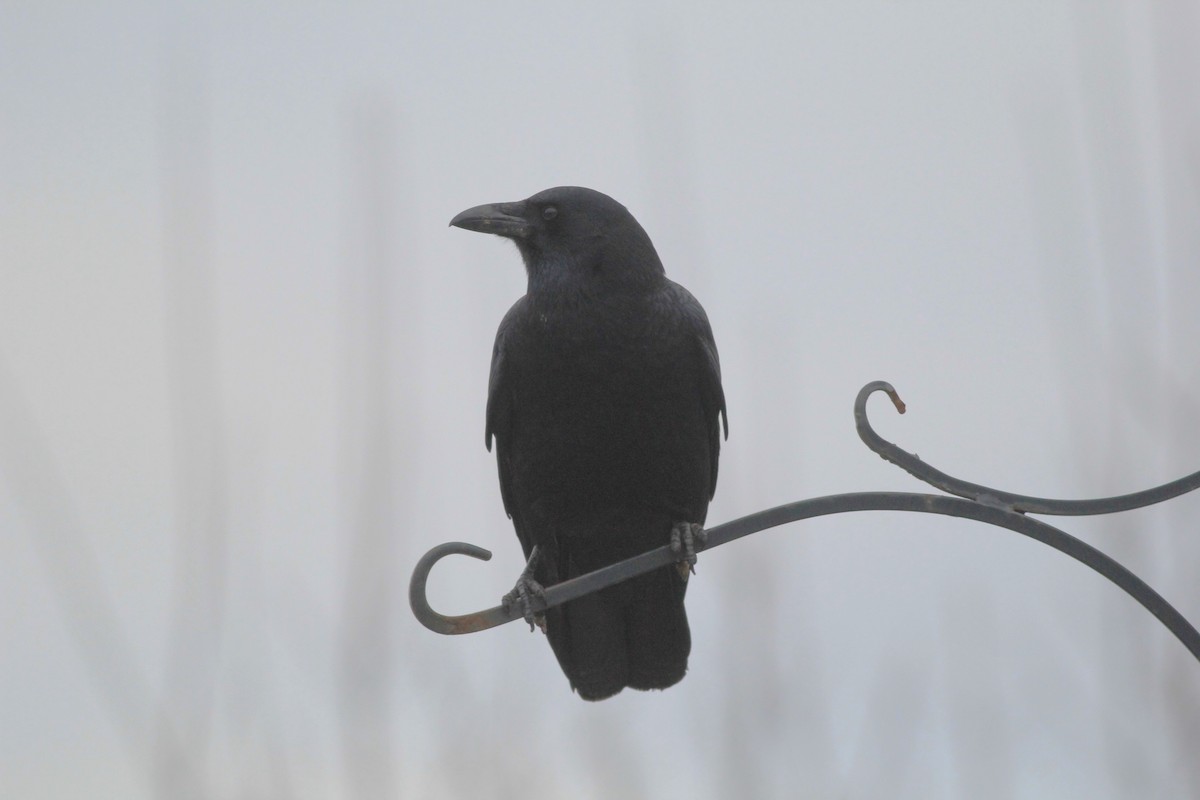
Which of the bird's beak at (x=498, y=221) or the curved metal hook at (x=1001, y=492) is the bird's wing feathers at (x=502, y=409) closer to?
the bird's beak at (x=498, y=221)

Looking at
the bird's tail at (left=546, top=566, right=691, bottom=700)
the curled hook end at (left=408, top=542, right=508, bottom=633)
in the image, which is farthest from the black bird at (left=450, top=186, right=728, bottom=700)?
the curled hook end at (left=408, top=542, right=508, bottom=633)

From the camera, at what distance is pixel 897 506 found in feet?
10.5

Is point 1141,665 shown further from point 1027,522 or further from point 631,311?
point 631,311

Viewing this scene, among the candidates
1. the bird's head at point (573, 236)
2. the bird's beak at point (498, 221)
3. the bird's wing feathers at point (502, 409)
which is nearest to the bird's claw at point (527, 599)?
the bird's wing feathers at point (502, 409)

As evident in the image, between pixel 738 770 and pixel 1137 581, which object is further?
pixel 738 770

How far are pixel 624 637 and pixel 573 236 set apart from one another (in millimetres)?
1380

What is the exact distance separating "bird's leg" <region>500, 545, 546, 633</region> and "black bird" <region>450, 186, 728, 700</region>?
0.04 ft

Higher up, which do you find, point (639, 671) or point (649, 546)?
point (649, 546)

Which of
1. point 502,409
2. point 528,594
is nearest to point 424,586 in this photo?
point 528,594

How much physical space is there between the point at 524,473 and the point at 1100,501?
1.95 m

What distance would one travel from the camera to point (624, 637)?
14.9 ft

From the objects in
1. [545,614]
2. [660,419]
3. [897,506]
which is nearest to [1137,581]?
[897,506]

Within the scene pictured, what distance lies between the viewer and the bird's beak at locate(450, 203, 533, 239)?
15.6 feet

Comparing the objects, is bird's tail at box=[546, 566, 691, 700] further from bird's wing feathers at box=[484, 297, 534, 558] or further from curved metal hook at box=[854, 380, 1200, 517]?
curved metal hook at box=[854, 380, 1200, 517]
